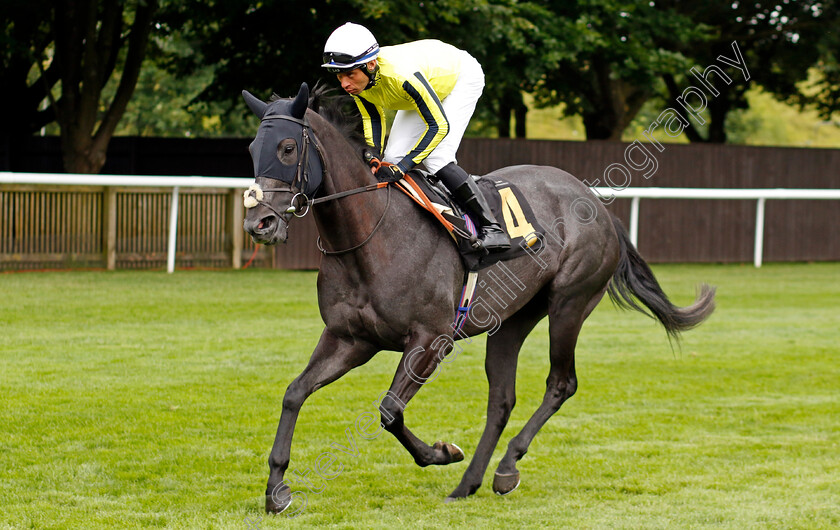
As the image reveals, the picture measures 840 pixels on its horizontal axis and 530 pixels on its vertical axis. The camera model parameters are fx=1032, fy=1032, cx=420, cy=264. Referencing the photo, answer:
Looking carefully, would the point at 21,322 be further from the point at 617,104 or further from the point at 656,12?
the point at 617,104

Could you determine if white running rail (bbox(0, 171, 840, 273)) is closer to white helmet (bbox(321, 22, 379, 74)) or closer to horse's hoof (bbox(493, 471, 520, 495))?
horse's hoof (bbox(493, 471, 520, 495))

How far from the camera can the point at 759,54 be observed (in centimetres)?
2356

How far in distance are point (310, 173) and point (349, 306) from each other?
24.9 inches

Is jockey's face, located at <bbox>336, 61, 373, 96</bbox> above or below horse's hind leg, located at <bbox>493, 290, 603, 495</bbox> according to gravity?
above

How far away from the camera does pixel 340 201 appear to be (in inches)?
178

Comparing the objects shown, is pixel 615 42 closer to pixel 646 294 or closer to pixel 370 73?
pixel 646 294

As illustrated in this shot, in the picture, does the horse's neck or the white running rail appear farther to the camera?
the white running rail

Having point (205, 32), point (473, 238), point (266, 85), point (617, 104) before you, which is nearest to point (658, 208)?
point (617, 104)

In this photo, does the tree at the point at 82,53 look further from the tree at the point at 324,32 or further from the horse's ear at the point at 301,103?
the horse's ear at the point at 301,103

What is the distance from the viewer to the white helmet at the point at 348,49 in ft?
14.3

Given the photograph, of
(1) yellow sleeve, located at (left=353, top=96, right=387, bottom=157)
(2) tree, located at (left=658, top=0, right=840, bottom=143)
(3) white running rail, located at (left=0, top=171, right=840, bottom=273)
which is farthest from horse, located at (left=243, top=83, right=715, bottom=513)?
(2) tree, located at (left=658, top=0, right=840, bottom=143)

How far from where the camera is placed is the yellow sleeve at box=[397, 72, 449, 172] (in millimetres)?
4645

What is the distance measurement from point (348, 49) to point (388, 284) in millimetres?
1028

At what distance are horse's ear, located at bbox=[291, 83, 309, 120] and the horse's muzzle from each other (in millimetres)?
475
